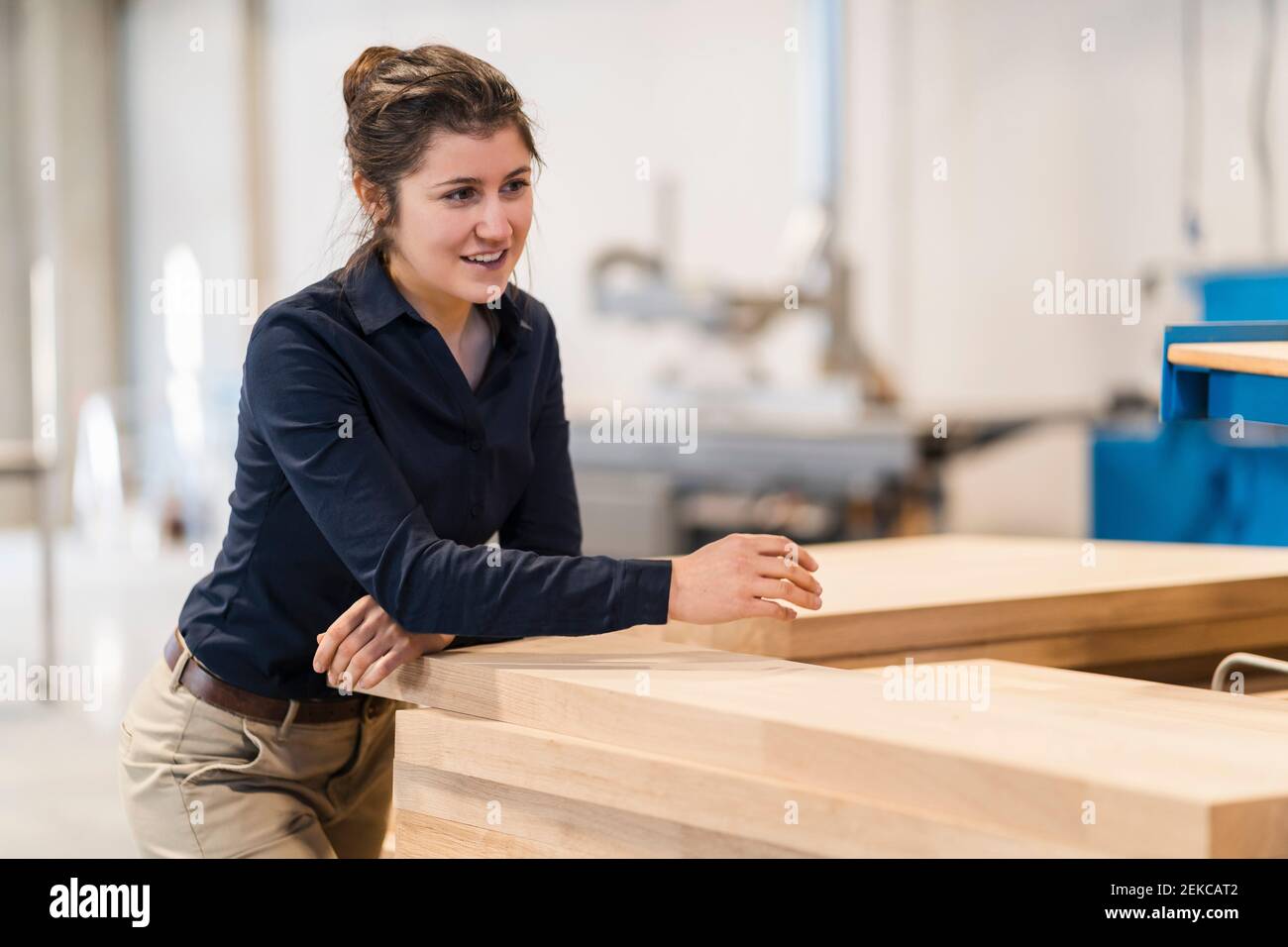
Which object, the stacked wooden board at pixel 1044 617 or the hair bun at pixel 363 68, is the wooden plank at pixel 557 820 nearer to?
the stacked wooden board at pixel 1044 617

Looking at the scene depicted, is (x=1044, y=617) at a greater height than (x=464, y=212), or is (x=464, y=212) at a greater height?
(x=464, y=212)

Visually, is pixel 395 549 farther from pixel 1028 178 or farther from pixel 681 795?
pixel 1028 178

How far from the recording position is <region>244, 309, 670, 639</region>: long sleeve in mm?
1342

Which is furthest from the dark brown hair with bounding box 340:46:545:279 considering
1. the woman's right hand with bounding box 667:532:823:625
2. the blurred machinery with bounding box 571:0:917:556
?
the blurred machinery with bounding box 571:0:917:556

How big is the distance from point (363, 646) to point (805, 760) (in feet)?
1.54

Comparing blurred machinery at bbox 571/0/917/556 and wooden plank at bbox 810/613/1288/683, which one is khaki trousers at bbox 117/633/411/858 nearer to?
wooden plank at bbox 810/613/1288/683

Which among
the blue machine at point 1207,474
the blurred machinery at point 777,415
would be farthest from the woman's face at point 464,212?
the blurred machinery at point 777,415

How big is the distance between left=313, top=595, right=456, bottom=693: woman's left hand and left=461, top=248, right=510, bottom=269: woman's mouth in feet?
1.16

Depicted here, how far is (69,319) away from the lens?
9445 mm

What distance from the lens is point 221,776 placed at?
4.93ft

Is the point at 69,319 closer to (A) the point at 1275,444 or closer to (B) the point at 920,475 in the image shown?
(B) the point at 920,475

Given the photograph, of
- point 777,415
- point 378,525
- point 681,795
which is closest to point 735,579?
point 681,795

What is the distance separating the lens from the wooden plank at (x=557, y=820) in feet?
3.89
